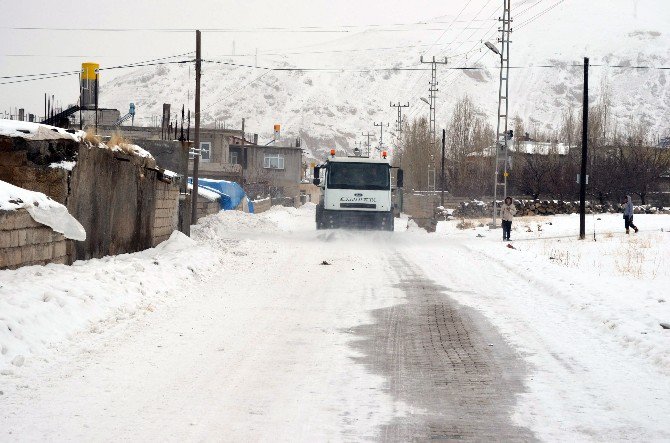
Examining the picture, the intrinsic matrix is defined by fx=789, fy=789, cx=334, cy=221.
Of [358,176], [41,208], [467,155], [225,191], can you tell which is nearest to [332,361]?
[41,208]

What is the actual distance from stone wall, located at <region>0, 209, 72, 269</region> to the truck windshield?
19.5 m

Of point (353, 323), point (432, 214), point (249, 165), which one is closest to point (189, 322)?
point (353, 323)

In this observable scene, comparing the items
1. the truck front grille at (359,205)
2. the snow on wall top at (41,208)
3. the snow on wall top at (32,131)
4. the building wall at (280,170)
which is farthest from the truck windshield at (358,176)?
the building wall at (280,170)

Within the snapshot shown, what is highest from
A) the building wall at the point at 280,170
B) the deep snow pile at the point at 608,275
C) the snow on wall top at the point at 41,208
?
the building wall at the point at 280,170

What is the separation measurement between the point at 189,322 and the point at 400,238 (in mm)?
20318

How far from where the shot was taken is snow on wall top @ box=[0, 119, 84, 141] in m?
12.4

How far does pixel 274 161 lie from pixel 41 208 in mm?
84835

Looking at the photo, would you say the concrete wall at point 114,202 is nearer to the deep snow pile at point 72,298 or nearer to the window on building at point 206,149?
the deep snow pile at point 72,298

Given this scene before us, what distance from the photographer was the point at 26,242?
10.6 meters

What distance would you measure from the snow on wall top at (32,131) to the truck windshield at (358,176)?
18.5 meters

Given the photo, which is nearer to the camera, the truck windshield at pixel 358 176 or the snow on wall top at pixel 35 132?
the snow on wall top at pixel 35 132

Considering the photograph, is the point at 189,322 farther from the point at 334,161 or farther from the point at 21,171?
the point at 334,161

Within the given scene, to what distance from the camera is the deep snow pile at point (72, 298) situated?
25.7 ft

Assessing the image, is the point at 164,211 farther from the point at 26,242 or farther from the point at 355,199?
the point at 355,199
